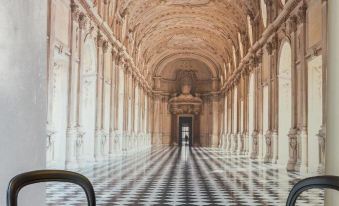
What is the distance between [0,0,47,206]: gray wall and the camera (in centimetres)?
310

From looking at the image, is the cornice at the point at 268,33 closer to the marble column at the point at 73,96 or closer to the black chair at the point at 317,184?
the marble column at the point at 73,96

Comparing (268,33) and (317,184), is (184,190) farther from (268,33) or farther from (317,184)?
(268,33)

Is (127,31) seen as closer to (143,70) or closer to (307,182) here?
(143,70)

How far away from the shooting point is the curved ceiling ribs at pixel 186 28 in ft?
99.8

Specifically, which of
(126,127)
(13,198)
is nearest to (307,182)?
(13,198)

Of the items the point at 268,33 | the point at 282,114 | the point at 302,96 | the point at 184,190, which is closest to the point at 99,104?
the point at 282,114

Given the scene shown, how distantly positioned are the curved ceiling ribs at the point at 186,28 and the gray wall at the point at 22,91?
23897mm

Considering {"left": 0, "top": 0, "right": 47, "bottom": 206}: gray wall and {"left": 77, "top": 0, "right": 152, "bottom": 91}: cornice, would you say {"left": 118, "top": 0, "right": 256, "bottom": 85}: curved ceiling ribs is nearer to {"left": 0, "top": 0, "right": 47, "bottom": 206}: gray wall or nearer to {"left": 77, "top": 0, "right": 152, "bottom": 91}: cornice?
{"left": 77, "top": 0, "right": 152, "bottom": 91}: cornice

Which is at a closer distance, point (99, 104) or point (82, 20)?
point (82, 20)

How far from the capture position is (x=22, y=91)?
328 cm

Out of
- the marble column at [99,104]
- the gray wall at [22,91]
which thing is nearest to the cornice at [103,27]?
the marble column at [99,104]

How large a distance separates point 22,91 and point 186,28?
3603cm

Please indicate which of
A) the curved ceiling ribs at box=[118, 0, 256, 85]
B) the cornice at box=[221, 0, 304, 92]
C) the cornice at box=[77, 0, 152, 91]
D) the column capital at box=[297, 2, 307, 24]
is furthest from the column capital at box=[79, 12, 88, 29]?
the curved ceiling ribs at box=[118, 0, 256, 85]

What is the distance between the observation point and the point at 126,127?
3098cm
